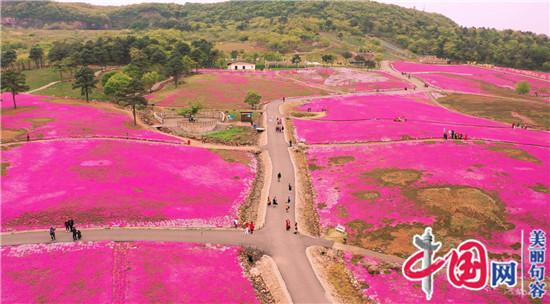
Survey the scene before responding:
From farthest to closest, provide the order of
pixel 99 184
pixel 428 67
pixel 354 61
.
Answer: pixel 354 61 < pixel 428 67 < pixel 99 184

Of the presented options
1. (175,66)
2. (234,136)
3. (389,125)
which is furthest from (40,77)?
(389,125)

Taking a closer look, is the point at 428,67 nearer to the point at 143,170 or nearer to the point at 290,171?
the point at 290,171

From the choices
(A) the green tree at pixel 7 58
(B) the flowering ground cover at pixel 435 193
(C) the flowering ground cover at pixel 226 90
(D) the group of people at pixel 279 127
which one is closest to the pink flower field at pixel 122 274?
(B) the flowering ground cover at pixel 435 193

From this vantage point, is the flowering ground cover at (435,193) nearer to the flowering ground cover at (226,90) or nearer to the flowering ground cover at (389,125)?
the flowering ground cover at (389,125)

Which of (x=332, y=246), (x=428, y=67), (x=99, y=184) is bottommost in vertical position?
(x=332, y=246)

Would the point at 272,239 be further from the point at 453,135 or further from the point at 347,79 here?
the point at 347,79

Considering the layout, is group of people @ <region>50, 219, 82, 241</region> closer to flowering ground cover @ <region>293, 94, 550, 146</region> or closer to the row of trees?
flowering ground cover @ <region>293, 94, 550, 146</region>

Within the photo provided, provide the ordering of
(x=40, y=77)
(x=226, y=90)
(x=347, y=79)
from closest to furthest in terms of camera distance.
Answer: (x=226, y=90) → (x=40, y=77) → (x=347, y=79)

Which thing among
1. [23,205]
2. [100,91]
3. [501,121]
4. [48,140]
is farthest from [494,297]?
[100,91]
